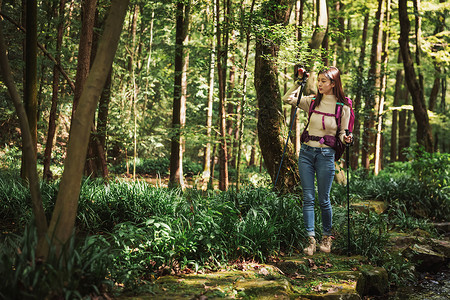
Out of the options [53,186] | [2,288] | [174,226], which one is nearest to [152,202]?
[174,226]

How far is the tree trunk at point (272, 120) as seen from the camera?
620 cm

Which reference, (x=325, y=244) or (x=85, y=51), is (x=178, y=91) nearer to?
(x=85, y=51)

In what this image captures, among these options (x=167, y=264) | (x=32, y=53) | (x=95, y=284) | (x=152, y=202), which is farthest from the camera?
(x=32, y=53)

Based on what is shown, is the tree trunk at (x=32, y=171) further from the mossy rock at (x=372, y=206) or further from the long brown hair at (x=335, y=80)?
the mossy rock at (x=372, y=206)

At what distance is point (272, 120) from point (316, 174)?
6.53 feet

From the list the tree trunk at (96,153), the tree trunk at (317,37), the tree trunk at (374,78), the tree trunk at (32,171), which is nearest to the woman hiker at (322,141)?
the tree trunk at (317,37)

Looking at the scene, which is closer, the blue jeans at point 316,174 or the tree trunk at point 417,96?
the blue jeans at point 316,174

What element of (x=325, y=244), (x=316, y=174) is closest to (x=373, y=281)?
(x=325, y=244)

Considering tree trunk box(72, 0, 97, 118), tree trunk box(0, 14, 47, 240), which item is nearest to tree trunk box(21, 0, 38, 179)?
tree trunk box(72, 0, 97, 118)

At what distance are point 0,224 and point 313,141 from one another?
4296 mm

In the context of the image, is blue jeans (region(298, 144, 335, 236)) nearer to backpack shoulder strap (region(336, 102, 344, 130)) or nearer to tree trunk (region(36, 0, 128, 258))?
backpack shoulder strap (region(336, 102, 344, 130))

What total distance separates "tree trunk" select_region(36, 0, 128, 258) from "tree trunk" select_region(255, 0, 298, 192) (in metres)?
3.81

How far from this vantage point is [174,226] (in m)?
3.98

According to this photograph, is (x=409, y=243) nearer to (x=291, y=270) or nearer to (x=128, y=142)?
(x=291, y=270)
